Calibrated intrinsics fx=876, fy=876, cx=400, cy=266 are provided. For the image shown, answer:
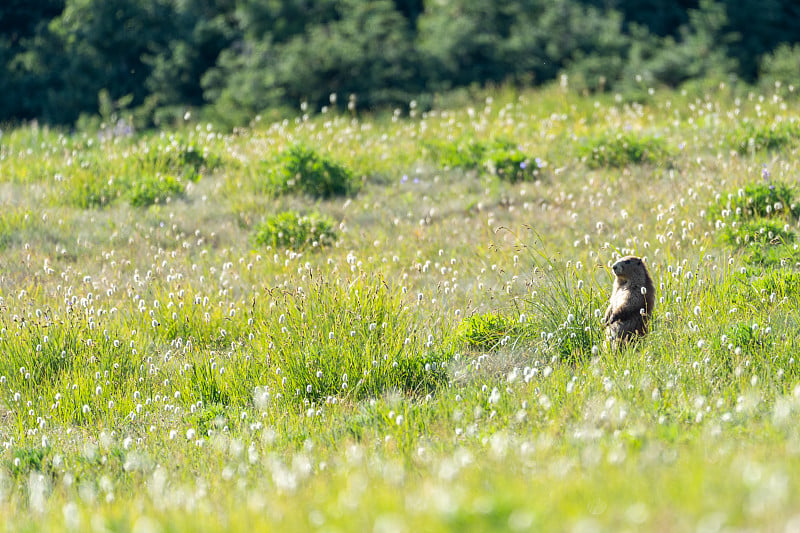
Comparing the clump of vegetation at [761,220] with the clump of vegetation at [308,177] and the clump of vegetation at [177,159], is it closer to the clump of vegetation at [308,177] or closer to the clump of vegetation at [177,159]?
the clump of vegetation at [308,177]

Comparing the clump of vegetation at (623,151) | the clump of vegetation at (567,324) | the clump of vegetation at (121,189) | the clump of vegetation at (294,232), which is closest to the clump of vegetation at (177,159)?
the clump of vegetation at (121,189)

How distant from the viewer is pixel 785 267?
274 inches

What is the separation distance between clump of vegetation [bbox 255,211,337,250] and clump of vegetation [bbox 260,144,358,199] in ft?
4.37

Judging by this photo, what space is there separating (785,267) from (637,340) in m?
1.87

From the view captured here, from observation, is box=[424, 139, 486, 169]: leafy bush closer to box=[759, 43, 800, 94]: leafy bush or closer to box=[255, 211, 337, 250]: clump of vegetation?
box=[255, 211, 337, 250]: clump of vegetation

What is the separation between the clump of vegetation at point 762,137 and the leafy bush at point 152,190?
6.80 metres

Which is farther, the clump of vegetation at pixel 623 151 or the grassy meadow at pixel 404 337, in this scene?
the clump of vegetation at pixel 623 151

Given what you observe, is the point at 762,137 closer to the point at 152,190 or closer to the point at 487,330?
the point at 487,330

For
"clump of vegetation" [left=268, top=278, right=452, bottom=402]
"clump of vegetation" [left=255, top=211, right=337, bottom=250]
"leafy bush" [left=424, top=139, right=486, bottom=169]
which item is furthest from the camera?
"leafy bush" [left=424, top=139, right=486, bottom=169]

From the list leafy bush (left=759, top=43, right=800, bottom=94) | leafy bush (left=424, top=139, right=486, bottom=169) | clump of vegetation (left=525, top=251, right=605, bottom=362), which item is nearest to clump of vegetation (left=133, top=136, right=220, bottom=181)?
leafy bush (left=424, top=139, right=486, bottom=169)

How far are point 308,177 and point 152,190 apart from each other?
6.19 ft

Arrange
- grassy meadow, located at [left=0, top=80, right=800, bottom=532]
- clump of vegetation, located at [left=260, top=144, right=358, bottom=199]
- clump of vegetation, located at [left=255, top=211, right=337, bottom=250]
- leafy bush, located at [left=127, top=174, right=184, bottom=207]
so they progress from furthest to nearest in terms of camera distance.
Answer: clump of vegetation, located at [left=260, top=144, right=358, bottom=199] < leafy bush, located at [left=127, top=174, right=184, bottom=207] < clump of vegetation, located at [left=255, top=211, right=337, bottom=250] < grassy meadow, located at [left=0, top=80, right=800, bottom=532]

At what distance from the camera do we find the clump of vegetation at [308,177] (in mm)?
10609

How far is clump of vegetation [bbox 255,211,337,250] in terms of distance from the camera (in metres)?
9.04
